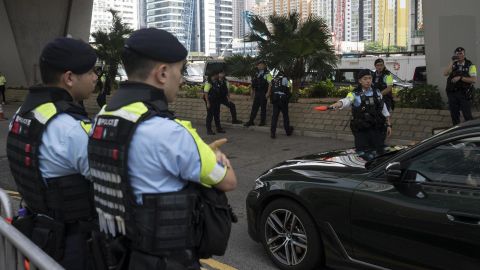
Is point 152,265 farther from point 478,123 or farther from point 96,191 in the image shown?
point 478,123

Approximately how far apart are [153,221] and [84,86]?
961mm

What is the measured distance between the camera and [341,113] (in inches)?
468

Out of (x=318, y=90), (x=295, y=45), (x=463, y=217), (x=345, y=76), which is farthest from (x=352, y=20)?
(x=463, y=217)

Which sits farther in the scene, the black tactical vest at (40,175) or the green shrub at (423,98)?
the green shrub at (423,98)

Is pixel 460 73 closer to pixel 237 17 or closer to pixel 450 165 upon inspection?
pixel 450 165

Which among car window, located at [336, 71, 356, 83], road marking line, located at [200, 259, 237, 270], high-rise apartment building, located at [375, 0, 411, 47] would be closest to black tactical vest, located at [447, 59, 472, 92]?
road marking line, located at [200, 259, 237, 270]

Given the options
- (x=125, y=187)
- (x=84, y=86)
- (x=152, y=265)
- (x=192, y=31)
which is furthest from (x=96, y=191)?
(x=192, y=31)

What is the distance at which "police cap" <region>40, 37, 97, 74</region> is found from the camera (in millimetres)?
2420

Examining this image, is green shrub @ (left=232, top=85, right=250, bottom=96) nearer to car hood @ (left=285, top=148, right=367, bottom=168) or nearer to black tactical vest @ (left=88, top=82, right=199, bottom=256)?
car hood @ (left=285, top=148, right=367, bottom=168)

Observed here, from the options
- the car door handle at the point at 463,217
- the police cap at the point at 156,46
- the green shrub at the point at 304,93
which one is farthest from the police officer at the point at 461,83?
the police cap at the point at 156,46

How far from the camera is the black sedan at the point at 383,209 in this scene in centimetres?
321

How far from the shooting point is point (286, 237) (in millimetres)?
4281

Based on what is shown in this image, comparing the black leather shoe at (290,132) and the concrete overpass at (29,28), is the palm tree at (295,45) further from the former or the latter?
the concrete overpass at (29,28)

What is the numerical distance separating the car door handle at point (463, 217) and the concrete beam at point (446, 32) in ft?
27.6
